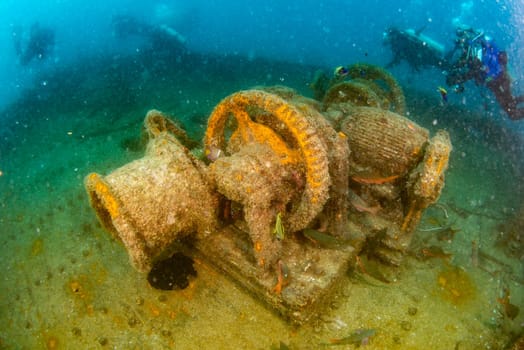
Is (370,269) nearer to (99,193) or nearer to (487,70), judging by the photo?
(99,193)

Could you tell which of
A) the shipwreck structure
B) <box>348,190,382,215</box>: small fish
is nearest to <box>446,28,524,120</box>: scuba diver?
the shipwreck structure

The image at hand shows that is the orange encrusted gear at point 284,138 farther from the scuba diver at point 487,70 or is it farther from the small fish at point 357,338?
the scuba diver at point 487,70

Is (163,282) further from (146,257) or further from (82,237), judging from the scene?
(82,237)

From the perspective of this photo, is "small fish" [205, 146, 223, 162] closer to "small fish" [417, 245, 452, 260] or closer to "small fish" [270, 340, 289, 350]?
"small fish" [270, 340, 289, 350]

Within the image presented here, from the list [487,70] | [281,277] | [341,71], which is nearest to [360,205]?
[281,277]

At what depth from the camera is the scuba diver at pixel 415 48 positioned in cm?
1329

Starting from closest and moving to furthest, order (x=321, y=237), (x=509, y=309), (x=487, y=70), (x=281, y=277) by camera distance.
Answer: (x=281, y=277) < (x=321, y=237) < (x=509, y=309) < (x=487, y=70)

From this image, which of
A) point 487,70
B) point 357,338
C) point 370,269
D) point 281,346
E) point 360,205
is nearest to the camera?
point 281,346

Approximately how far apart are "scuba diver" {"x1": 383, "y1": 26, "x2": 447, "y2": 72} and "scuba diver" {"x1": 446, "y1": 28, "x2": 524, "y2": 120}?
2.49 m

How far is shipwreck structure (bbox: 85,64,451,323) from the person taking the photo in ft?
11.7

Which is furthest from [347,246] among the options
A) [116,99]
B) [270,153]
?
[116,99]

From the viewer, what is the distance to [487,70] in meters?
9.88

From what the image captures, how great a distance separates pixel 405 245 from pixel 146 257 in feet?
11.7

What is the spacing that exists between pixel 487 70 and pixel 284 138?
8.98m
